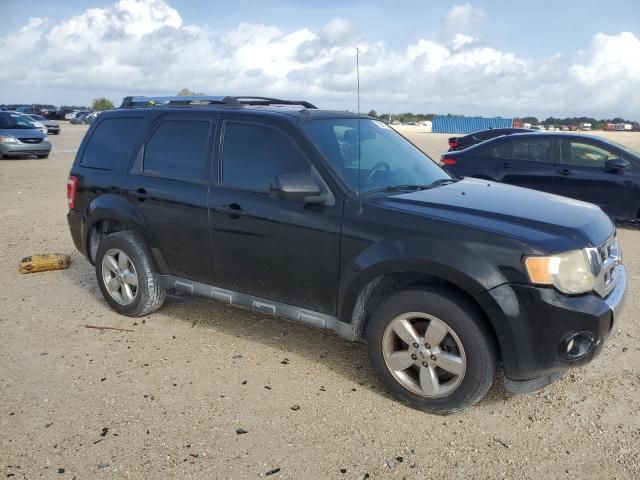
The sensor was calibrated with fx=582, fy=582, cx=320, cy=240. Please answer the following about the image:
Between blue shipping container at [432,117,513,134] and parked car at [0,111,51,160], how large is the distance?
5061 centimetres

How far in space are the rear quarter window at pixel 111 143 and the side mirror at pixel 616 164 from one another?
6.99 m

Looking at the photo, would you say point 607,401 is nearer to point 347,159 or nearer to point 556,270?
point 556,270

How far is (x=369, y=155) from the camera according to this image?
4305 mm

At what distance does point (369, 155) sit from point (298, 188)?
0.80 meters

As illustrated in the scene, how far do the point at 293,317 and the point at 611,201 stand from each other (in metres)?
6.71

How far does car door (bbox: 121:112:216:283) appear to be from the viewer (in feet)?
14.8

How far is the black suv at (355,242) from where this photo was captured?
3.24m

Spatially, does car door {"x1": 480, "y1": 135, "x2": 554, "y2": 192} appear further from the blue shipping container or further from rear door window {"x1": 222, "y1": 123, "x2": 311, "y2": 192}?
the blue shipping container

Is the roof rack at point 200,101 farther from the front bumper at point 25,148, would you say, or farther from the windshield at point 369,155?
the front bumper at point 25,148

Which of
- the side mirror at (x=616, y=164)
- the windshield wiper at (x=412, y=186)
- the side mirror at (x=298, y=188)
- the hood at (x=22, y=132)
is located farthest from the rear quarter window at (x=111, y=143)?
the hood at (x=22, y=132)

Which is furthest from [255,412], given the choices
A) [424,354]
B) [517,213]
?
[517,213]

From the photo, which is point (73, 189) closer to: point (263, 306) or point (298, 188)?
point (263, 306)

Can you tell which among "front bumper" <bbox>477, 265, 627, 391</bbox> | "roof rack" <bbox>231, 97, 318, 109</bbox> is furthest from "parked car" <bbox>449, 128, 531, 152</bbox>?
"front bumper" <bbox>477, 265, 627, 391</bbox>

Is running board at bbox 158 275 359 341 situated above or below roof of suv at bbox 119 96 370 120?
below
